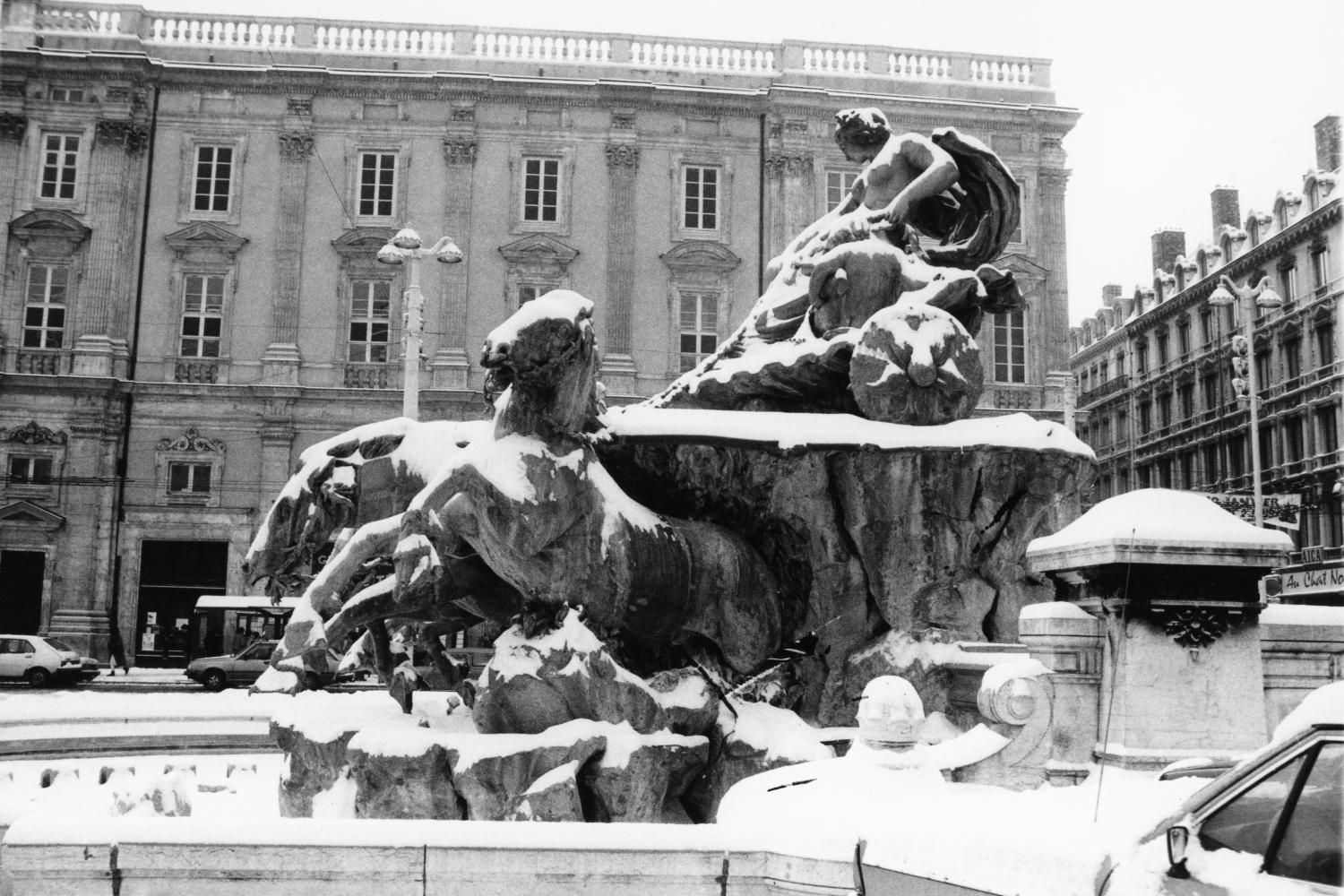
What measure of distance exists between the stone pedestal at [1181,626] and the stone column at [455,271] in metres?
32.4

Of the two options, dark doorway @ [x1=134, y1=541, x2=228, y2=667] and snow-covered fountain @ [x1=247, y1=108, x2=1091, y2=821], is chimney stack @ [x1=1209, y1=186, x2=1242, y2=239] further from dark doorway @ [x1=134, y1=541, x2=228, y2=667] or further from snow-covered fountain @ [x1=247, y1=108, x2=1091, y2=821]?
snow-covered fountain @ [x1=247, y1=108, x2=1091, y2=821]

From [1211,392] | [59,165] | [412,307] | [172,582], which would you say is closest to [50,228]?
[59,165]

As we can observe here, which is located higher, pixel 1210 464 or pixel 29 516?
pixel 1210 464

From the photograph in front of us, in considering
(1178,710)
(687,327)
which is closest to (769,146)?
(687,327)

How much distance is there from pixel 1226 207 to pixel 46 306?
43506mm

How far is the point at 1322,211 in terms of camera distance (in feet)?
132

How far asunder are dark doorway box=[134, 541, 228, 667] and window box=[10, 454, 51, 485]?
11.0 ft

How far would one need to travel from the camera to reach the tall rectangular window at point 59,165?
37.2 metres

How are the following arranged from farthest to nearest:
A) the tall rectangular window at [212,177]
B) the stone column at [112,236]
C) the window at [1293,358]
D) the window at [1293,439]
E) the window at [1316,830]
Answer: the window at [1293,358] → the window at [1293,439] → the tall rectangular window at [212,177] → the stone column at [112,236] → the window at [1316,830]

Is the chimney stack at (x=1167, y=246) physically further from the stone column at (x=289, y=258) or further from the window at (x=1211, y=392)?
the stone column at (x=289, y=258)

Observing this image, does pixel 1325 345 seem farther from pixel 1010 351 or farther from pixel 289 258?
pixel 289 258

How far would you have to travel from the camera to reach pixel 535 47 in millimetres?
39312

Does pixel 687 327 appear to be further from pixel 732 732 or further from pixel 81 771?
pixel 732 732

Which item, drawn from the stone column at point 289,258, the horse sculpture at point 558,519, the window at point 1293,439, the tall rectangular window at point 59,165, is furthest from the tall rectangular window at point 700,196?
the horse sculpture at point 558,519
